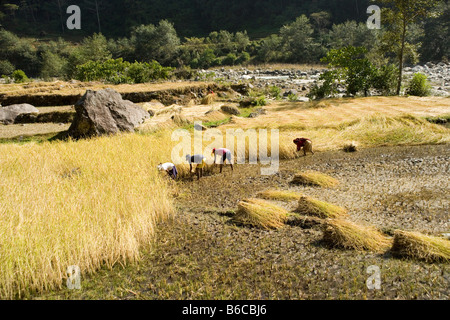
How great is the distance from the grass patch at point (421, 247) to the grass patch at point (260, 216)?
4.54 feet

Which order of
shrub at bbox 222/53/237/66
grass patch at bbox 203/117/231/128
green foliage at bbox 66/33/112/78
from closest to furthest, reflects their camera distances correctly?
grass patch at bbox 203/117/231/128
green foliage at bbox 66/33/112/78
shrub at bbox 222/53/237/66

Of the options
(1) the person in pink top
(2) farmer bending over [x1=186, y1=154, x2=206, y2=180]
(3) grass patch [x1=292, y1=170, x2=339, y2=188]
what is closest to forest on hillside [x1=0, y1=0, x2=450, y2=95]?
(1) the person in pink top

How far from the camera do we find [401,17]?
1461cm

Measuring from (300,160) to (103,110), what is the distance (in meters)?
5.88

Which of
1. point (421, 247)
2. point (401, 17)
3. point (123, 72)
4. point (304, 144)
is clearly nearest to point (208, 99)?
point (304, 144)

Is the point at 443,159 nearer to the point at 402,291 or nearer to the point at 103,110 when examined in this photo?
the point at 402,291

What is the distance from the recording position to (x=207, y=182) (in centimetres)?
646

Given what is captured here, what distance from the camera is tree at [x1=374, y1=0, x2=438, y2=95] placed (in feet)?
46.9

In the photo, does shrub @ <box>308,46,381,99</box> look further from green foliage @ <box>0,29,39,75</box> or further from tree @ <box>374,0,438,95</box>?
green foliage @ <box>0,29,39,75</box>

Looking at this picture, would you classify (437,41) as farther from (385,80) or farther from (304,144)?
(304,144)

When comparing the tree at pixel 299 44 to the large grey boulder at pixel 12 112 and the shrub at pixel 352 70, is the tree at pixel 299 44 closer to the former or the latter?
the shrub at pixel 352 70

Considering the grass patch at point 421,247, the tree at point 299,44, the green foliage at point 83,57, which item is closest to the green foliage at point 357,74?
the grass patch at point 421,247

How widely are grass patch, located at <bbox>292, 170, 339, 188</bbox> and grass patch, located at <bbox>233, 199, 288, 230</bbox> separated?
1477mm
